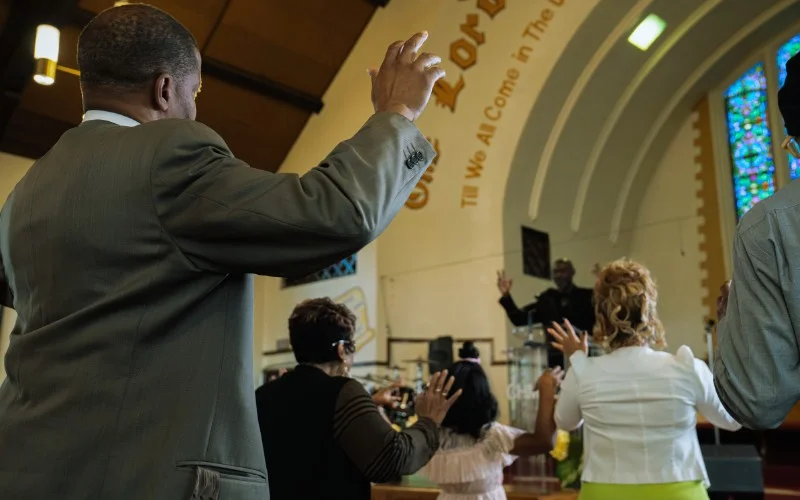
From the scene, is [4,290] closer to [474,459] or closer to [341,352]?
[341,352]

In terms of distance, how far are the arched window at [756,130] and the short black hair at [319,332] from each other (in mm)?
6611

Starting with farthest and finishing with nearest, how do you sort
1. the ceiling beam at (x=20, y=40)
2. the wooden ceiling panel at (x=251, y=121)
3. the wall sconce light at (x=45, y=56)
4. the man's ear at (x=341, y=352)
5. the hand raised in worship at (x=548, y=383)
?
the wooden ceiling panel at (x=251, y=121), the ceiling beam at (x=20, y=40), the wall sconce light at (x=45, y=56), the hand raised in worship at (x=548, y=383), the man's ear at (x=341, y=352)

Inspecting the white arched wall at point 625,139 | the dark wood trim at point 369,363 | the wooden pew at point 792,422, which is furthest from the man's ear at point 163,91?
the dark wood trim at point 369,363

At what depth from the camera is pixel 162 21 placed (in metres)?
1.09

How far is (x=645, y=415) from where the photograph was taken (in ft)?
6.97

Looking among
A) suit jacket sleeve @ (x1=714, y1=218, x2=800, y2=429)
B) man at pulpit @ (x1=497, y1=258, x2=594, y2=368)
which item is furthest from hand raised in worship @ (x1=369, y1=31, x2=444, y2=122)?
man at pulpit @ (x1=497, y1=258, x2=594, y2=368)

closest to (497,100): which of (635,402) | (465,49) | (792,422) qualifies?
(465,49)

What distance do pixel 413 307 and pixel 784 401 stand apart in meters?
6.44

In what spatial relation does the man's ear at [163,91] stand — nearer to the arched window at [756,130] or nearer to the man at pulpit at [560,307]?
the man at pulpit at [560,307]

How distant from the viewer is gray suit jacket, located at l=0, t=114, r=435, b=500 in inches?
34.9

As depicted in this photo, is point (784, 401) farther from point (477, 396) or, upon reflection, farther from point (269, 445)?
point (477, 396)

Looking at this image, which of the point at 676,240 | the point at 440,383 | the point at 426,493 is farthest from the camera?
the point at 676,240

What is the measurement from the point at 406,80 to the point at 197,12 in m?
7.20

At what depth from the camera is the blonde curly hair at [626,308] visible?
222 cm
